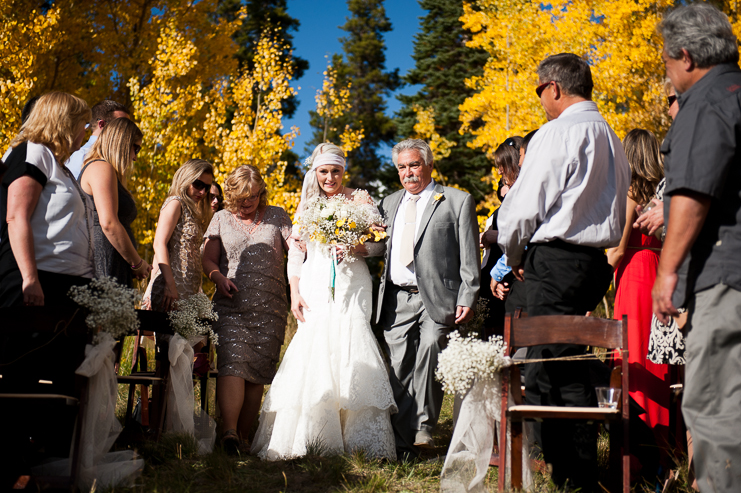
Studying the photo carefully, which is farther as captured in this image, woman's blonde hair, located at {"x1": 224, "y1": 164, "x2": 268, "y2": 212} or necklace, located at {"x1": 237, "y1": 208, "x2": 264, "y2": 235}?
necklace, located at {"x1": 237, "y1": 208, "x2": 264, "y2": 235}

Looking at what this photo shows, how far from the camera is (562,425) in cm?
343

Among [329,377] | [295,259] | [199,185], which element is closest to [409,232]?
[295,259]

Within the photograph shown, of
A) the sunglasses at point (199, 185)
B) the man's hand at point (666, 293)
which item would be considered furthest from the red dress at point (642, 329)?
the sunglasses at point (199, 185)

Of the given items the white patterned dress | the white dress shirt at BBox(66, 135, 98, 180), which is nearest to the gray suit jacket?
the white patterned dress

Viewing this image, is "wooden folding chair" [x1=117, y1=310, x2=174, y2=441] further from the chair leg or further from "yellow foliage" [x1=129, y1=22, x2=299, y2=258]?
"yellow foliage" [x1=129, y1=22, x2=299, y2=258]

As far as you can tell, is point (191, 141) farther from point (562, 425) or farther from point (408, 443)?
point (562, 425)

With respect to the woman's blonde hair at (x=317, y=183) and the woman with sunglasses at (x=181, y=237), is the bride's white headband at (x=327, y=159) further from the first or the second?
the woman with sunglasses at (x=181, y=237)

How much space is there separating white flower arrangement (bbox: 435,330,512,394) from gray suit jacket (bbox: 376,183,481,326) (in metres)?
1.26

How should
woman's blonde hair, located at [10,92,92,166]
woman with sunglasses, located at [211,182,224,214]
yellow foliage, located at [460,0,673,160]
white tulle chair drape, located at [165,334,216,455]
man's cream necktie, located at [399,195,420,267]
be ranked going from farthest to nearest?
1. yellow foliage, located at [460,0,673,160]
2. woman with sunglasses, located at [211,182,224,214]
3. man's cream necktie, located at [399,195,420,267]
4. white tulle chair drape, located at [165,334,216,455]
5. woman's blonde hair, located at [10,92,92,166]

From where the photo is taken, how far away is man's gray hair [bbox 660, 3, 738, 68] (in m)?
2.67

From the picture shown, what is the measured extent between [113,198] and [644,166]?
12.0 feet

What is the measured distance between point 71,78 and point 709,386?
39.0 ft

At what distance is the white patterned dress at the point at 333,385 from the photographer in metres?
4.61

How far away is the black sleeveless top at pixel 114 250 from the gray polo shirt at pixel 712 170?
3.53 m
